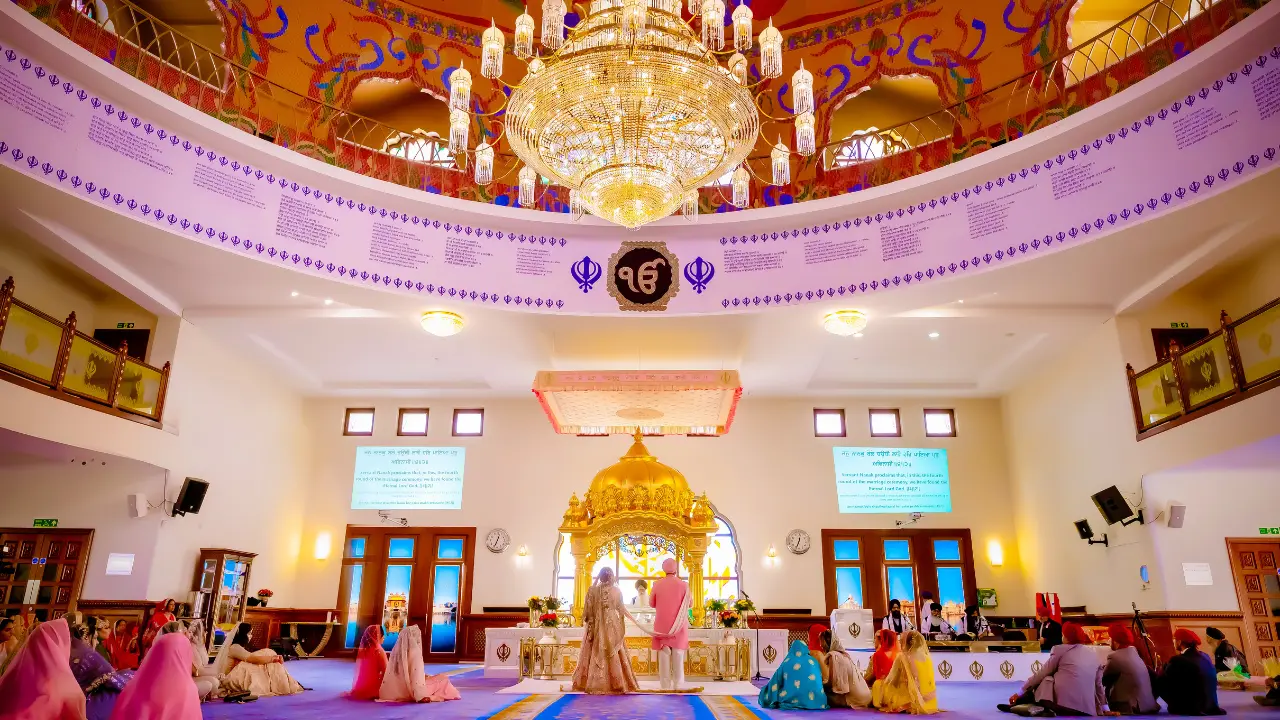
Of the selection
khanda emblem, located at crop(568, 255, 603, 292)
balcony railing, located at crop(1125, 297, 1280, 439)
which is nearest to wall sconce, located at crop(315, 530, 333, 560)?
khanda emblem, located at crop(568, 255, 603, 292)

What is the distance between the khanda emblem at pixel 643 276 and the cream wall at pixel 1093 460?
21.2 ft

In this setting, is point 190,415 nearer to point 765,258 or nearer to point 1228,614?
point 765,258

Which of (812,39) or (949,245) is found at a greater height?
(812,39)

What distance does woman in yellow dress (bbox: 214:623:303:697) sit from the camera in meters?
7.74

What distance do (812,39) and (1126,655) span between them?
8911 mm

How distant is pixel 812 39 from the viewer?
11930 millimetres

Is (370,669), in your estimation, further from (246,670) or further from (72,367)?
(72,367)

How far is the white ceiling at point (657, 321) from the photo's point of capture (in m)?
9.30

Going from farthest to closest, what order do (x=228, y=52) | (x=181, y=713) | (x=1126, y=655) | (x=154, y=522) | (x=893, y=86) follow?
(x=893, y=86) < (x=154, y=522) < (x=228, y=52) < (x=1126, y=655) < (x=181, y=713)

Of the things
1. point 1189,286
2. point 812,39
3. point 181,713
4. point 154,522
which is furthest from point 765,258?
point 154,522

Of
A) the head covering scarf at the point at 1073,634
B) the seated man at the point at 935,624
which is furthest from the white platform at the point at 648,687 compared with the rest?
the seated man at the point at 935,624

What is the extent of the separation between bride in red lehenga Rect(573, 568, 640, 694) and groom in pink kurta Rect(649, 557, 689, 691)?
0.54 m

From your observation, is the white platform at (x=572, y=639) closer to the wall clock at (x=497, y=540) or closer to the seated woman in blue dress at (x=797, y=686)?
the seated woman in blue dress at (x=797, y=686)

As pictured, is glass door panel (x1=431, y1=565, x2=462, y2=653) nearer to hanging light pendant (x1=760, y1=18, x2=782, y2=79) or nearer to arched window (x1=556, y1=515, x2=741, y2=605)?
arched window (x1=556, y1=515, x2=741, y2=605)
